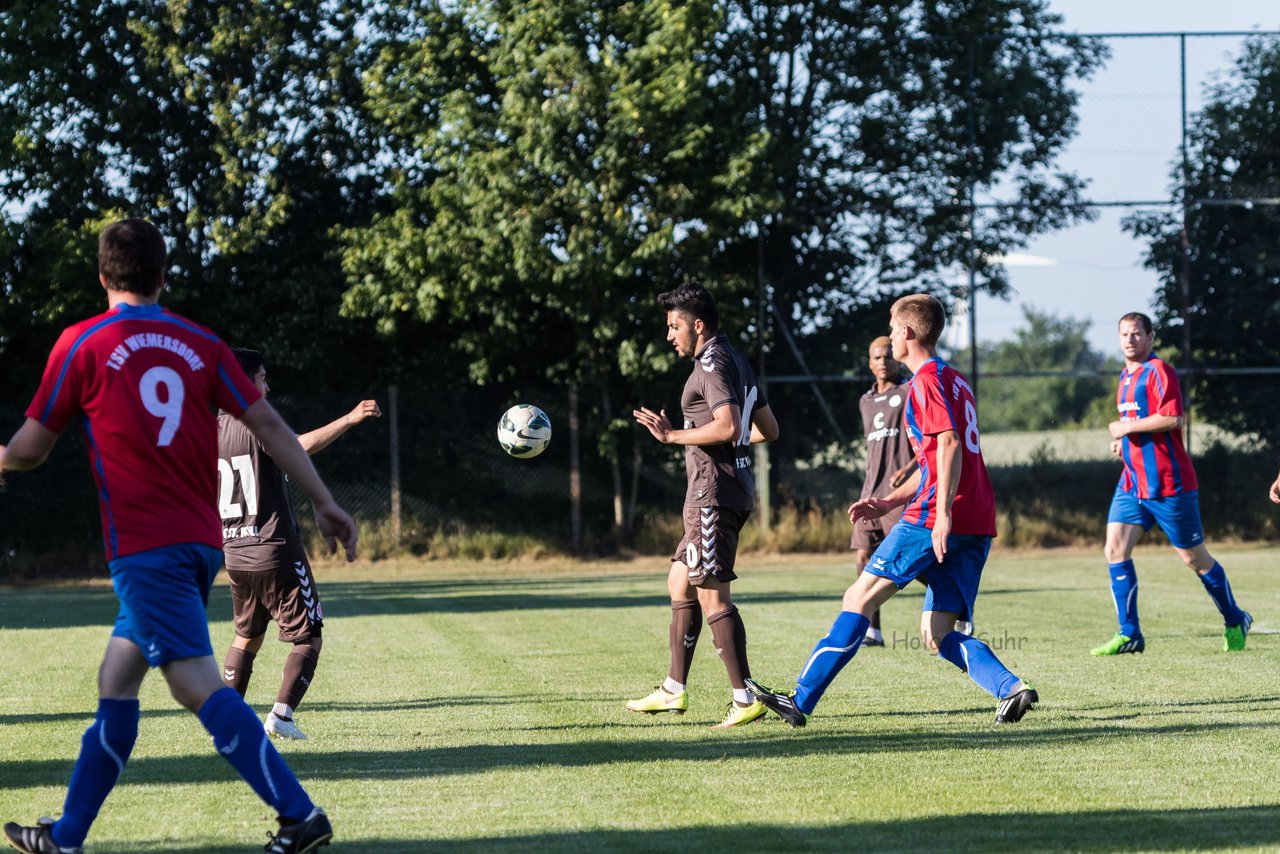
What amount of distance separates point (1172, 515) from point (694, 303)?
14.5 ft

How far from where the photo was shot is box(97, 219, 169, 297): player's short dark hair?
451cm

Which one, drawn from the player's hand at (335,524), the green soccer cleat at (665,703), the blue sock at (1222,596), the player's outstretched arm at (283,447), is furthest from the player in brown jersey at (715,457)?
the blue sock at (1222,596)

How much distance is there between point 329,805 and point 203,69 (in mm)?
19915

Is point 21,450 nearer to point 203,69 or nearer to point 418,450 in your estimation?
point 418,450

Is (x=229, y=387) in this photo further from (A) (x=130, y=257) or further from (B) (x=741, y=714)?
(B) (x=741, y=714)

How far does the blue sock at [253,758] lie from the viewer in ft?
14.5

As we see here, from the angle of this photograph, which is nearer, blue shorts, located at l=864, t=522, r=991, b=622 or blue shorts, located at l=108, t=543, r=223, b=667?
blue shorts, located at l=108, t=543, r=223, b=667

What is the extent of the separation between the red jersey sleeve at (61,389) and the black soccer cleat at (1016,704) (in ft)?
13.3

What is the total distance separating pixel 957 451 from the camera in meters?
6.51

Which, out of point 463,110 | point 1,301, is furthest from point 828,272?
point 1,301

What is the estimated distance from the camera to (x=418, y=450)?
22.5m

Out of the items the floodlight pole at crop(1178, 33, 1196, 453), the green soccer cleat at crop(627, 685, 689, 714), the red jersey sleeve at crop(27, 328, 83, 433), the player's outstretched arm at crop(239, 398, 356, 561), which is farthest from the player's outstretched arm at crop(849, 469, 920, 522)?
the floodlight pole at crop(1178, 33, 1196, 453)

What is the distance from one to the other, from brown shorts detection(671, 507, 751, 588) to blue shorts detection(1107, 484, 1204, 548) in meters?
3.85

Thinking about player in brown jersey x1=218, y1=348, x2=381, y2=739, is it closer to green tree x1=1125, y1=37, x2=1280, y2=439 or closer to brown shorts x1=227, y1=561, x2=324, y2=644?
brown shorts x1=227, y1=561, x2=324, y2=644
